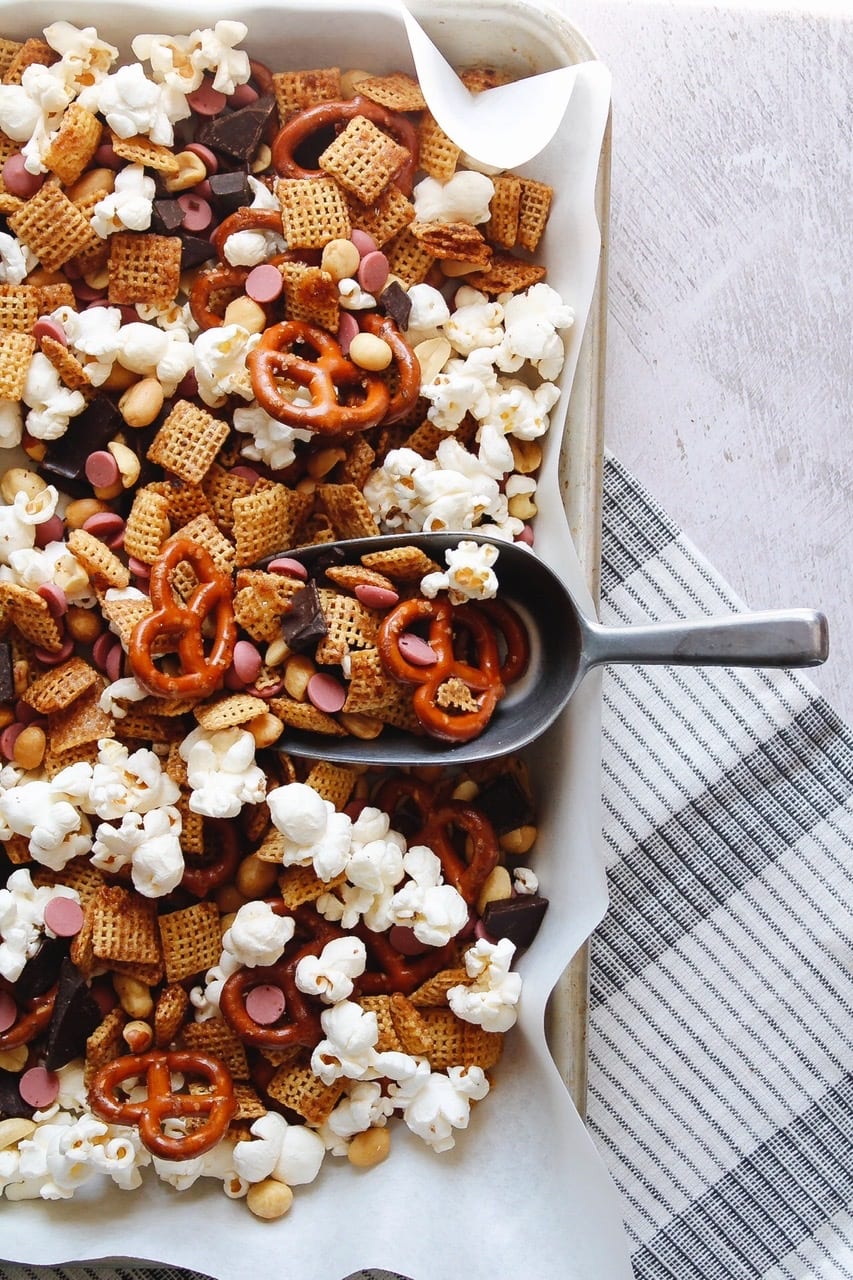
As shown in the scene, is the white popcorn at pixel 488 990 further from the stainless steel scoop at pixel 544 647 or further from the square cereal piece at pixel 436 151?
the square cereal piece at pixel 436 151

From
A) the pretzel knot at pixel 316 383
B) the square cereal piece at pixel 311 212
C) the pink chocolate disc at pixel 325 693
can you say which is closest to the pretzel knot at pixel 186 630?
the pink chocolate disc at pixel 325 693

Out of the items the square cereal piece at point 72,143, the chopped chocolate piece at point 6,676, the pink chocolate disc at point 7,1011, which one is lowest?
the pink chocolate disc at point 7,1011

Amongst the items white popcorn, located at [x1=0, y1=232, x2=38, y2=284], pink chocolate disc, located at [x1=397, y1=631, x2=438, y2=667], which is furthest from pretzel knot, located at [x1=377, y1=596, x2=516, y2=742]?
white popcorn, located at [x1=0, y1=232, x2=38, y2=284]

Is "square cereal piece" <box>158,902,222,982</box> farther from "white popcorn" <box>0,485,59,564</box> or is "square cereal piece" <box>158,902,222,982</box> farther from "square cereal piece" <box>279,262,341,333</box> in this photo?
"square cereal piece" <box>279,262,341,333</box>

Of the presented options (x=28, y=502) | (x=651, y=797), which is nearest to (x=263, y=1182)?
(x=651, y=797)

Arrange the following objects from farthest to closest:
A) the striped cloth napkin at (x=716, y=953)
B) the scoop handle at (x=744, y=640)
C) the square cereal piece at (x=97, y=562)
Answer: the striped cloth napkin at (x=716, y=953) → the square cereal piece at (x=97, y=562) → the scoop handle at (x=744, y=640)

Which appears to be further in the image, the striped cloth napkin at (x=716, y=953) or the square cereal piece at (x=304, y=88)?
the striped cloth napkin at (x=716, y=953)

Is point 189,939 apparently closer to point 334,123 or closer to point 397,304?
point 397,304
